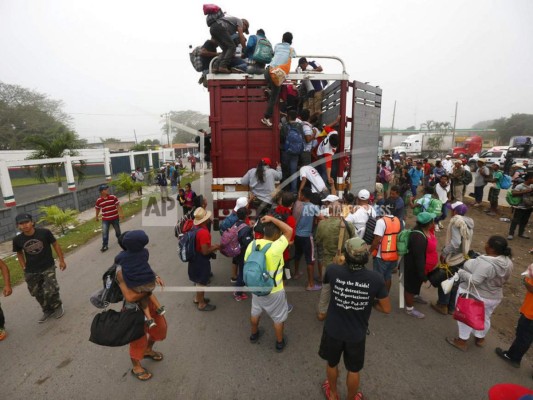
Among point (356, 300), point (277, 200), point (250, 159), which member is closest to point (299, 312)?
point (277, 200)

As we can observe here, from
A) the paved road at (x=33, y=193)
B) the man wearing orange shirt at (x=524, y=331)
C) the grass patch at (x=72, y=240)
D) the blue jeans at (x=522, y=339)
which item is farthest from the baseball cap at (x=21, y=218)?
the paved road at (x=33, y=193)

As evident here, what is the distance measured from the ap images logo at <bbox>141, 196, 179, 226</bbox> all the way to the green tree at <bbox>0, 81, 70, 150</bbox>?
76.1ft

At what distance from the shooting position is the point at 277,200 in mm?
4184

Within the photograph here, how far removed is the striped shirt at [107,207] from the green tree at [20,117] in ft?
93.8

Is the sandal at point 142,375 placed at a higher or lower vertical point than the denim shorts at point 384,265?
lower

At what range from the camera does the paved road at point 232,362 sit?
2.53 meters

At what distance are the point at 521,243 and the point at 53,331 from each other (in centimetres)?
887

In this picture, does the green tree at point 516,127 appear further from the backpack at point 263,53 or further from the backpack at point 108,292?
the backpack at point 108,292

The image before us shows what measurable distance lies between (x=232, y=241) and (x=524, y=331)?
10.6 ft

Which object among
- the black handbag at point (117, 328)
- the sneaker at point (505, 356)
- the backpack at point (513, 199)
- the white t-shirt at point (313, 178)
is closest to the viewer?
the black handbag at point (117, 328)

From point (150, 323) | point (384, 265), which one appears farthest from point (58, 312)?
point (384, 265)

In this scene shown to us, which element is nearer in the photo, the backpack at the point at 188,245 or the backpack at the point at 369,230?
the backpack at the point at 188,245

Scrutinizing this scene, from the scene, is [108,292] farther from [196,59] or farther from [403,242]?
[196,59]

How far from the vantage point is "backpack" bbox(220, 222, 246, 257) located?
3611 mm
